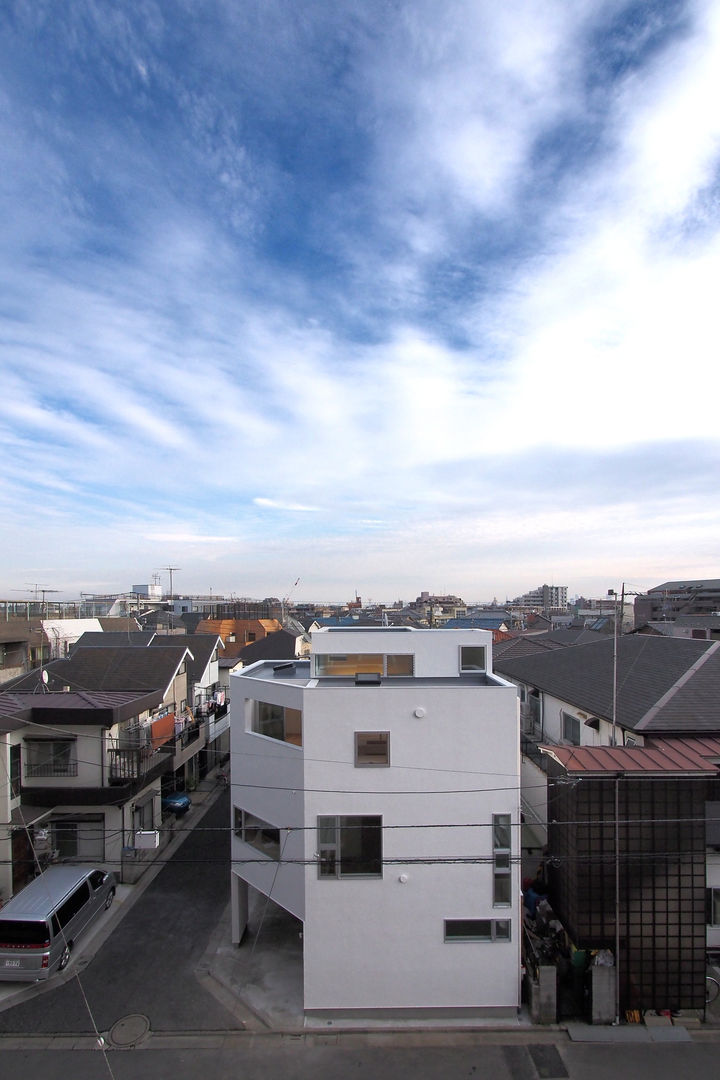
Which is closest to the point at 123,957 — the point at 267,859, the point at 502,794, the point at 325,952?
the point at 267,859

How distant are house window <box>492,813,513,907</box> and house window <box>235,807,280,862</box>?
14.4 feet

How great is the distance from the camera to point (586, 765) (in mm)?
10969

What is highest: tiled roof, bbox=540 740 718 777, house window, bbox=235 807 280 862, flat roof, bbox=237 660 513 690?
flat roof, bbox=237 660 513 690

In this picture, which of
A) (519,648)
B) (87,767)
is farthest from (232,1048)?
(519,648)

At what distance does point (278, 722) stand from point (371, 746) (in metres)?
2.21

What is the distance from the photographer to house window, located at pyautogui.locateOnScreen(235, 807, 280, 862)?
38.9 ft

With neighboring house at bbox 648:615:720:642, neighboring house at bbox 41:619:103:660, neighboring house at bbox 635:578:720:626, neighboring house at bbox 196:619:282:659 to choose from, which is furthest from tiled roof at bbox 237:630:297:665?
neighboring house at bbox 635:578:720:626

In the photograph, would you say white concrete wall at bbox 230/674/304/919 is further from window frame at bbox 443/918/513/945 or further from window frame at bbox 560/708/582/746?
window frame at bbox 560/708/582/746

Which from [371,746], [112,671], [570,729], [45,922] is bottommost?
[45,922]

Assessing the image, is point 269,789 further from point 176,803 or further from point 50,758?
point 176,803

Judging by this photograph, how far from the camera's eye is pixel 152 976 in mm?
11836

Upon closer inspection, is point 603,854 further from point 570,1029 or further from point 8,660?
point 8,660

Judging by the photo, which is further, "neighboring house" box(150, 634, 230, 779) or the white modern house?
"neighboring house" box(150, 634, 230, 779)

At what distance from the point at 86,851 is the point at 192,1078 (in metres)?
8.38
